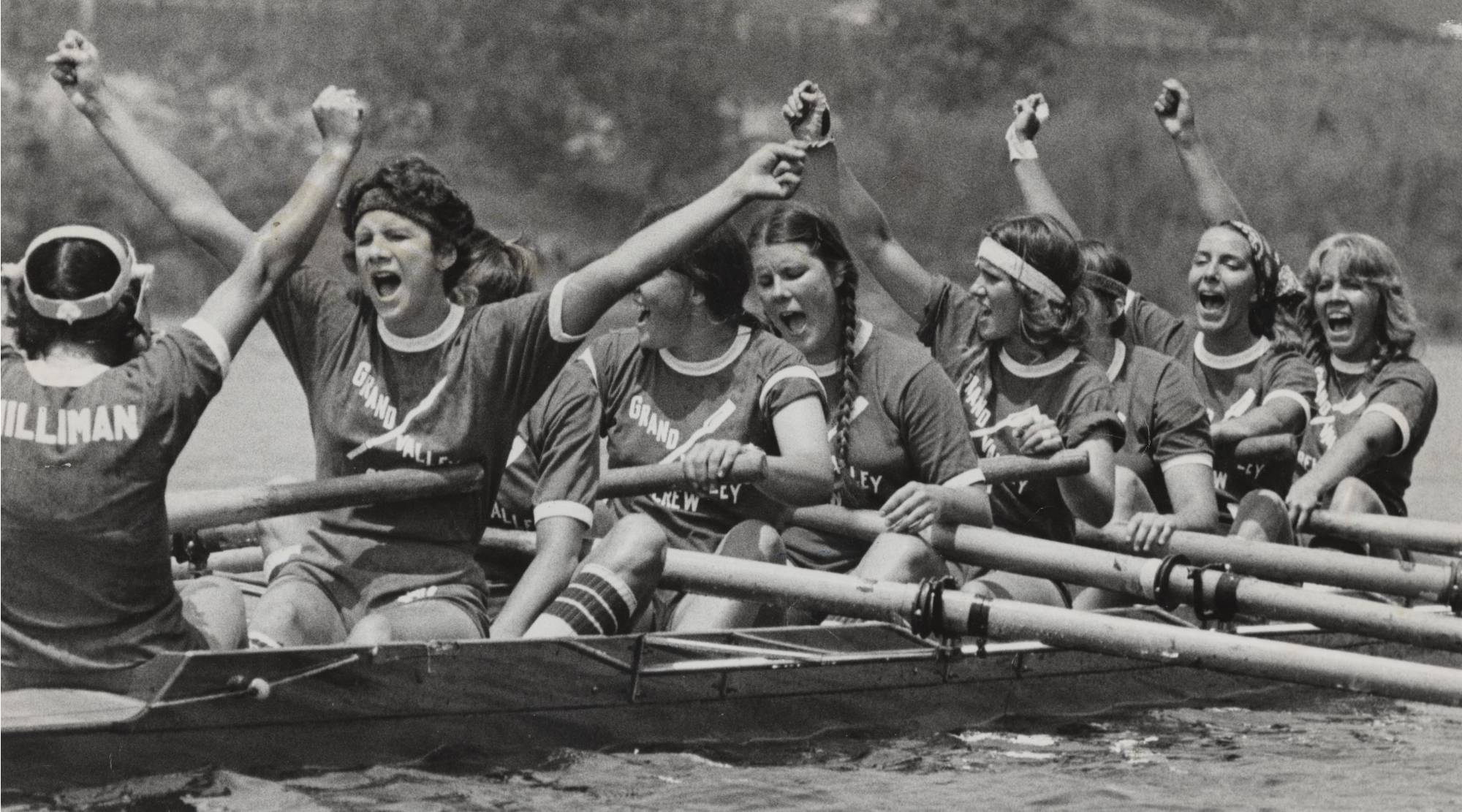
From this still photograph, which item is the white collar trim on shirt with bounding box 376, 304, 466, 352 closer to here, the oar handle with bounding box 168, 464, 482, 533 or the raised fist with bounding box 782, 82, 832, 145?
the oar handle with bounding box 168, 464, 482, 533

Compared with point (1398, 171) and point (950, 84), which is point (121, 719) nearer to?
point (1398, 171)

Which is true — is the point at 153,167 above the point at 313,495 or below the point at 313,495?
above

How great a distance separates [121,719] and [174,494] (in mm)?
819

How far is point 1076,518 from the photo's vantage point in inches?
256

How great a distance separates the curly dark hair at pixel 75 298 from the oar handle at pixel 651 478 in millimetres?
1526

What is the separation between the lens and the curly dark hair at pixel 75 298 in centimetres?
421

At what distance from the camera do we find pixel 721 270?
5.72 meters

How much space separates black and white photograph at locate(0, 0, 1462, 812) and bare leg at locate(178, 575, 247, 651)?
0.04 feet

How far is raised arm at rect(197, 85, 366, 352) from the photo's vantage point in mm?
4508

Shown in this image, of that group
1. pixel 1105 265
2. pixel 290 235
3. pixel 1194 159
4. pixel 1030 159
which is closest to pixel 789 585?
pixel 290 235

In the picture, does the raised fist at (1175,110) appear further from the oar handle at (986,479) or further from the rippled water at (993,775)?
the oar handle at (986,479)

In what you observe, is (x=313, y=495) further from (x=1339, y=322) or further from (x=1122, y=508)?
(x=1339, y=322)

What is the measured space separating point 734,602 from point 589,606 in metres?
0.64

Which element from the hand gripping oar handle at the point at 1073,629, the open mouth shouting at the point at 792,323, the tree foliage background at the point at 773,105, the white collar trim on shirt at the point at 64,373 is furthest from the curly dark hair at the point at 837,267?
the tree foliage background at the point at 773,105
